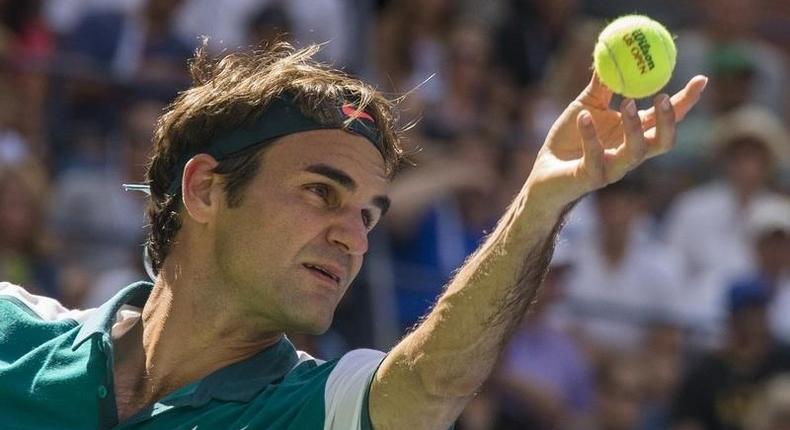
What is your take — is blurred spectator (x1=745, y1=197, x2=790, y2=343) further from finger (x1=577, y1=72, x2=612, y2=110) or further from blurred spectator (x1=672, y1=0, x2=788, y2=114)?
finger (x1=577, y1=72, x2=612, y2=110)

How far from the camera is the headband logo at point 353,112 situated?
143 inches

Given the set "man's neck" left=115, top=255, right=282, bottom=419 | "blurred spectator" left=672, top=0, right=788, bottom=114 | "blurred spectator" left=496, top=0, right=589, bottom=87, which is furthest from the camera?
"blurred spectator" left=672, top=0, right=788, bottom=114

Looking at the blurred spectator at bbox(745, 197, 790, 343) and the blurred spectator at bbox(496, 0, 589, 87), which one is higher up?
the blurred spectator at bbox(496, 0, 589, 87)

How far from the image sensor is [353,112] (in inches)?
144

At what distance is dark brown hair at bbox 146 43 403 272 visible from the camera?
144 inches

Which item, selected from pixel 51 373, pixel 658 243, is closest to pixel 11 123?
pixel 658 243

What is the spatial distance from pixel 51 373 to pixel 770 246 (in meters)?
5.86

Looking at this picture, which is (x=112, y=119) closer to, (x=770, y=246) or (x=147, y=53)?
(x=147, y=53)

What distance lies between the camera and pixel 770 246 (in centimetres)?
866

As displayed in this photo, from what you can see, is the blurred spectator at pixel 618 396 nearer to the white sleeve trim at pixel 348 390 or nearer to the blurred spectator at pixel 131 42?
the blurred spectator at pixel 131 42

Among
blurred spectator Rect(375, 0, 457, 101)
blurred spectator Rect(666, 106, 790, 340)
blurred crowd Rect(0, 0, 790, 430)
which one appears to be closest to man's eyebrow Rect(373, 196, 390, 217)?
blurred crowd Rect(0, 0, 790, 430)

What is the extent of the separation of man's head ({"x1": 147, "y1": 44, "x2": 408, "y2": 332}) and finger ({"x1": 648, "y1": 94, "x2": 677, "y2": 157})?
81 cm

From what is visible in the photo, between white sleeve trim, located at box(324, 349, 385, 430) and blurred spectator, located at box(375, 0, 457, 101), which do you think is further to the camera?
blurred spectator, located at box(375, 0, 457, 101)

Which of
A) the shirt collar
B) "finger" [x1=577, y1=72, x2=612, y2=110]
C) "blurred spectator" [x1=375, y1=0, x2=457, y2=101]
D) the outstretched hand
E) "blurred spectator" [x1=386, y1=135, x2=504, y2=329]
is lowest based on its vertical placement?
"blurred spectator" [x1=386, y1=135, x2=504, y2=329]
